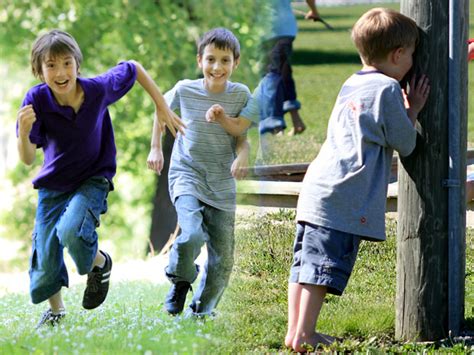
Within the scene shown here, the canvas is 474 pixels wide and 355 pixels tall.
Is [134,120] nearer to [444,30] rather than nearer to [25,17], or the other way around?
[25,17]

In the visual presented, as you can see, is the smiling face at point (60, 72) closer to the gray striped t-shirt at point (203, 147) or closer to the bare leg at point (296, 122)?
the gray striped t-shirt at point (203, 147)

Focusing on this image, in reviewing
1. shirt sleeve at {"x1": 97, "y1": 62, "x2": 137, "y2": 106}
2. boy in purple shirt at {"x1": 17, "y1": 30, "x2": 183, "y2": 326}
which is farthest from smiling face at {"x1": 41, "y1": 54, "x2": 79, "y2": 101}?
shirt sleeve at {"x1": 97, "y1": 62, "x2": 137, "y2": 106}

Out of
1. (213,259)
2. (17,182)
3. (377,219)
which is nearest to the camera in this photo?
(377,219)

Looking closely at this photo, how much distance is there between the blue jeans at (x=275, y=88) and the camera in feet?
23.1

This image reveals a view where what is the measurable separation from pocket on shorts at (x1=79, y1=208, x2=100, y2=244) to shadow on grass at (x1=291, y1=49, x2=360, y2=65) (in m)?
10.8

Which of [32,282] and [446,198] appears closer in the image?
[446,198]

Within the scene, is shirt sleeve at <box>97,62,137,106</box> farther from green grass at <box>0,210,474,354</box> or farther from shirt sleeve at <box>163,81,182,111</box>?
green grass at <box>0,210,474,354</box>

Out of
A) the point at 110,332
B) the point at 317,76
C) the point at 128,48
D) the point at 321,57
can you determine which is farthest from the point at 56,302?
the point at 321,57

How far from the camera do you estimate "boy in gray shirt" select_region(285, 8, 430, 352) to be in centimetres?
339

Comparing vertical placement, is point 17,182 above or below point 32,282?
above

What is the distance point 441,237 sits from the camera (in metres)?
3.65

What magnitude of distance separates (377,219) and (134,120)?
25.5 feet

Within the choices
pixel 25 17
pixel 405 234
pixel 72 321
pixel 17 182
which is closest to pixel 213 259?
pixel 72 321

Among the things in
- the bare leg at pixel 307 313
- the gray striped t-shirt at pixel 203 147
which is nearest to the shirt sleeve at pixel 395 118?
the bare leg at pixel 307 313
